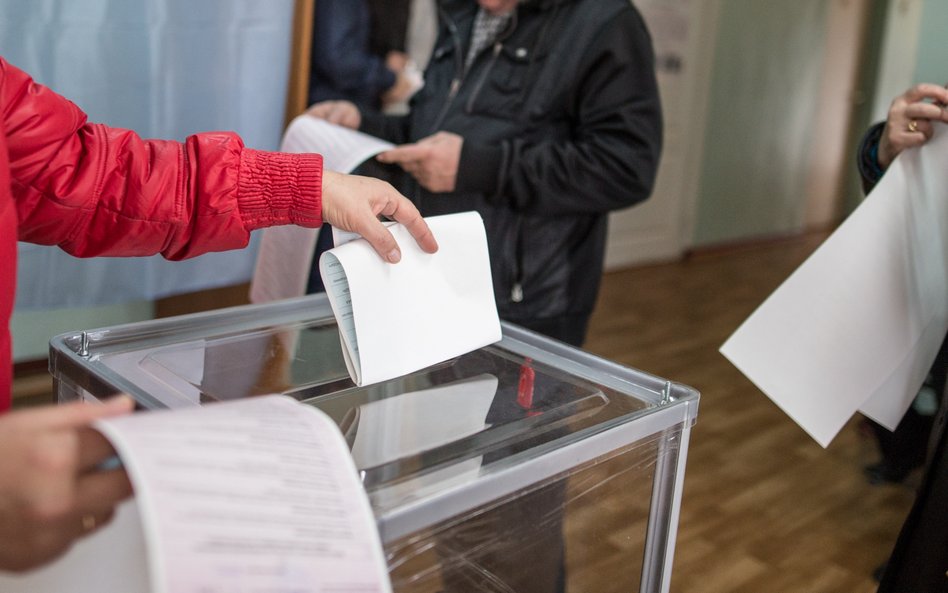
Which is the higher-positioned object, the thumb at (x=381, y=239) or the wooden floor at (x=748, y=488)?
the thumb at (x=381, y=239)

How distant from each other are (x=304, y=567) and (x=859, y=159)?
1.07 meters

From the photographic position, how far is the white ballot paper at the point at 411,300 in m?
0.89

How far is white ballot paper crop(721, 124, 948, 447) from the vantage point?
1210 mm

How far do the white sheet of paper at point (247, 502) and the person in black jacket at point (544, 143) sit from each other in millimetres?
838

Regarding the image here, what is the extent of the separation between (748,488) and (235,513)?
6.57ft

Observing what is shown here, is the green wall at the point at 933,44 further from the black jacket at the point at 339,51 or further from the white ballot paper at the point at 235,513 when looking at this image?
the white ballot paper at the point at 235,513

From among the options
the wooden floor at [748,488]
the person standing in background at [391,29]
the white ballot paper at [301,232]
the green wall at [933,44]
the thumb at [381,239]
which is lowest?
the wooden floor at [748,488]

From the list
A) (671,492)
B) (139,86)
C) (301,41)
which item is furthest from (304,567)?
(301,41)

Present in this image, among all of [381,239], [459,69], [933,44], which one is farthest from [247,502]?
[933,44]

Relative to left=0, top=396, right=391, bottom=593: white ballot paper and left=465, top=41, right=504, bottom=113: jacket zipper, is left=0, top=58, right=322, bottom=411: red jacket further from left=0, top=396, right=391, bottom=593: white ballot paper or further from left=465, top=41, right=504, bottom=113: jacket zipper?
left=465, top=41, right=504, bottom=113: jacket zipper

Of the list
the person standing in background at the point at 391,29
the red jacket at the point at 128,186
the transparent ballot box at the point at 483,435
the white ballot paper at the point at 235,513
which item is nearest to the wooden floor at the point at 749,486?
the transparent ballot box at the point at 483,435

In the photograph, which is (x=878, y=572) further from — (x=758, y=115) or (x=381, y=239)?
(x=758, y=115)

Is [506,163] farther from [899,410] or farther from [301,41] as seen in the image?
[301,41]

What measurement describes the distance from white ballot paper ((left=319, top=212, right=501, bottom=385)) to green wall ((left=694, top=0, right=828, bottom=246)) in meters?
4.11
